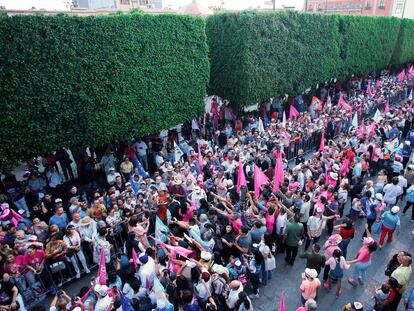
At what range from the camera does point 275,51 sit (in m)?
17.4

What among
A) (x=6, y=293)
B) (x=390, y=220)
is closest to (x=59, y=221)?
(x=6, y=293)

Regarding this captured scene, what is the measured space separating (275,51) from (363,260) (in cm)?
1376

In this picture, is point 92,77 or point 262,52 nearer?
point 92,77

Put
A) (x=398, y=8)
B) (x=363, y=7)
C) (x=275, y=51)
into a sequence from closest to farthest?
(x=275, y=51) < (x=398, y=8) < (x=363, y=7)

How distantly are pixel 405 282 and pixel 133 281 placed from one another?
509cm

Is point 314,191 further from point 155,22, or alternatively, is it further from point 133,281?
point 155,22

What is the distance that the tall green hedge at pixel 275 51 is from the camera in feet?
52.9

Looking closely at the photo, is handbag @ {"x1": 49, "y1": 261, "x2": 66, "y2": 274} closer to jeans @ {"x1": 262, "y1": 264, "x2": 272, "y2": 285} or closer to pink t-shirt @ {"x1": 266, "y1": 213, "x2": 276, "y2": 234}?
jeans @ {"x1": 262, "y1": 264, "x2": 272, "y2": 285}

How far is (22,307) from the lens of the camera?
231 inches

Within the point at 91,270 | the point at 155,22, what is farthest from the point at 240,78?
the point at 91,270

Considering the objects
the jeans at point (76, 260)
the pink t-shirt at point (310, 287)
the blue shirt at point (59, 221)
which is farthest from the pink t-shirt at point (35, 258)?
the pink t-shirt at point (310, 287)

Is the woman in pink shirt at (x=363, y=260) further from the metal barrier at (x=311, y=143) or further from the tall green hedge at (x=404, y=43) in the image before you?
the tall green hedge at (x=404, y=43)

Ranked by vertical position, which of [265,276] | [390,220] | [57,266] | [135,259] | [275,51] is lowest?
[265,276]

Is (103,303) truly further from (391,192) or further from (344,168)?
(344,168)
